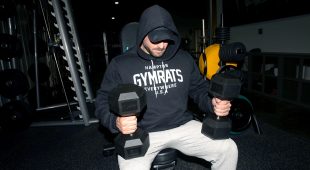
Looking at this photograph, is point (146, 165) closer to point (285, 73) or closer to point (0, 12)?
point (0, 12)

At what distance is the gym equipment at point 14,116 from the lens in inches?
108

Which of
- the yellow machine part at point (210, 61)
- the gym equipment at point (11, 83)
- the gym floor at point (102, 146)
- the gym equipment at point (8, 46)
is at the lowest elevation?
the gym floor at point (102, 146)

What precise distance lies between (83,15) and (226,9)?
31.2ft

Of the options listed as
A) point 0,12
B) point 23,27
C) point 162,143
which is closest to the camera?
point 162,143

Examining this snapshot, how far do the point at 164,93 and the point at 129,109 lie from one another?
1.62ft

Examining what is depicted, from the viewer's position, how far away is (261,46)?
388cm

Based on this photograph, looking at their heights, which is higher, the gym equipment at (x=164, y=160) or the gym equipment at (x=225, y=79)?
the gym equipment at (x=225, y=79)

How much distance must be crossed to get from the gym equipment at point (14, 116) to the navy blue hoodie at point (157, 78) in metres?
2.12

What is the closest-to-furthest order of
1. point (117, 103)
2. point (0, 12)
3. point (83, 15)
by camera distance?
point (117, 103), point (0, 12), point (83, 15)

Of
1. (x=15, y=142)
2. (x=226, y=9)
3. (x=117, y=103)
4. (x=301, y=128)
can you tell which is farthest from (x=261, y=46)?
(x=15, y=142)

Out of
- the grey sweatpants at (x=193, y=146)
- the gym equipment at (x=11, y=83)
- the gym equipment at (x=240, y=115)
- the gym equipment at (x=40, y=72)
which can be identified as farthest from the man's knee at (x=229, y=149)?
the gym equipment at (x=40, y=72)

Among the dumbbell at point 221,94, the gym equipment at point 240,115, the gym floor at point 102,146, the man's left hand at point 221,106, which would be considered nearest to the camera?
the dumbbell at point 221,94

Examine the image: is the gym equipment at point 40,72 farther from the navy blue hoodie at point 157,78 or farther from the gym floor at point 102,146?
the navy blue hoodie at point 157,78

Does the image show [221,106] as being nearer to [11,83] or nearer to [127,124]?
[127,124]
